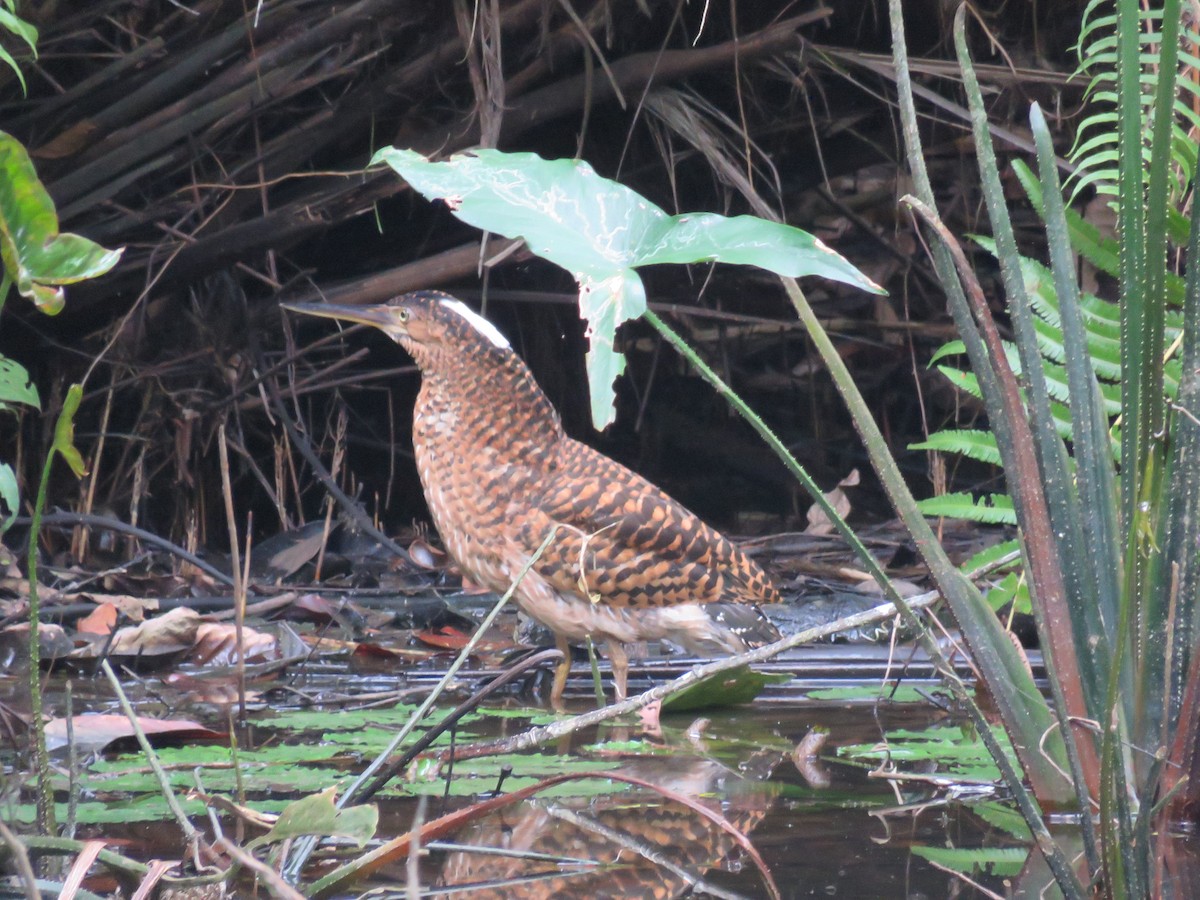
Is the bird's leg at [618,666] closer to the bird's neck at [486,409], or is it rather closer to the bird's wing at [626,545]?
the bird's wing at [626,545]

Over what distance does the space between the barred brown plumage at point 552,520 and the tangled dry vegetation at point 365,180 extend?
0.36 metres

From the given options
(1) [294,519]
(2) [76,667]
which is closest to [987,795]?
(2) [76,667]

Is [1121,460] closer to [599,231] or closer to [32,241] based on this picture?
[599,231]

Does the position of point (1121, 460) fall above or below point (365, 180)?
below

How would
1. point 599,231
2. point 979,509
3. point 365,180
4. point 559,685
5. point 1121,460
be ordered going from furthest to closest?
point 365,180
point 559,685
point 979,509
point 1121,460
point 599,231

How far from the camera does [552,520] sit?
12.2 ft

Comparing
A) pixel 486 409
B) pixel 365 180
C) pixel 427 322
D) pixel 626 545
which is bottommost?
pixel 626 545

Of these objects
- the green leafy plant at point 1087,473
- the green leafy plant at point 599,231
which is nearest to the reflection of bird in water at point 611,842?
the green leafy plant at point 1087,473

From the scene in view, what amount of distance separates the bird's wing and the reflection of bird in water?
41.6 inches

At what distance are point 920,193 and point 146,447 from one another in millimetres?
3724

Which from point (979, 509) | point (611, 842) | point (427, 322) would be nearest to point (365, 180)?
point (427, 322)

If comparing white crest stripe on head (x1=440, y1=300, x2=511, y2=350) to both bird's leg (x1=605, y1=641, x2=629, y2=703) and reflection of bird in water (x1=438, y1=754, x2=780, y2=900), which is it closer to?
bird's leg (x1=605, y1=641, x2=629, y2=703)

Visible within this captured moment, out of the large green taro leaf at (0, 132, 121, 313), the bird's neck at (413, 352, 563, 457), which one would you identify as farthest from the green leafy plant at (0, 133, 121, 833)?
the bird's neck at (413, 352, 563, 457)

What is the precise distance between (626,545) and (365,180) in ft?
5.10
